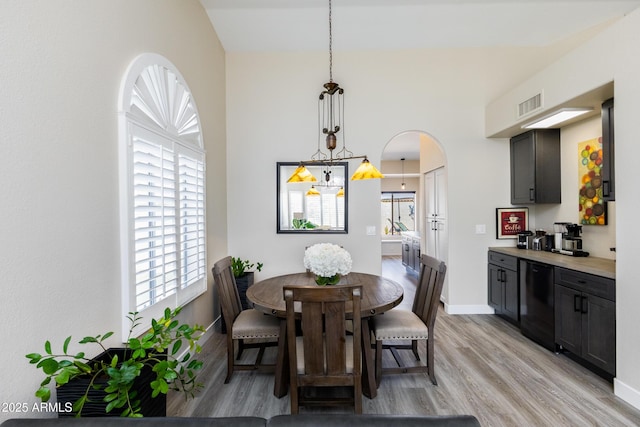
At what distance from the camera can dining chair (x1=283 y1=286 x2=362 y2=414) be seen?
5.85 ft

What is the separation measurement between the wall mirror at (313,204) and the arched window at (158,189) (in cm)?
121

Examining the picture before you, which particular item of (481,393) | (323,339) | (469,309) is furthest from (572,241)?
(323,339)

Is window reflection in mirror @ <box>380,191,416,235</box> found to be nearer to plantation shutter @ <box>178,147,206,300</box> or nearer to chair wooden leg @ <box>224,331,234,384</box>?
plantation shutter @ <box>178,147,206,300</box>

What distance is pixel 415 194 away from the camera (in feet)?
31.6

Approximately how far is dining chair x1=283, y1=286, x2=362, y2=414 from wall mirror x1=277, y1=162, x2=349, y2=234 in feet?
6.93

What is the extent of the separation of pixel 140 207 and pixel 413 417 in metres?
1.99

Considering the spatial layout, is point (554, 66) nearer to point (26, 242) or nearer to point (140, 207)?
point (140, 207)

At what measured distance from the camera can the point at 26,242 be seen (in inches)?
50.2

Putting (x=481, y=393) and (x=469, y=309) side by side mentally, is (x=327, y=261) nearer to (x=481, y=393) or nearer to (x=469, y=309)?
(x=481, y=393)

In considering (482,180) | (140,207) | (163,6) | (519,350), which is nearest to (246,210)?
(140,207)

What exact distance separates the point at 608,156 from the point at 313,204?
9.64 feet

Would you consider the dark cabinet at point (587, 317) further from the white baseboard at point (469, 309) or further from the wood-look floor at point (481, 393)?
the white baseboard at point (469, 309)

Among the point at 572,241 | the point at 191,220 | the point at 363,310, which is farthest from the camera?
the point at 572,241

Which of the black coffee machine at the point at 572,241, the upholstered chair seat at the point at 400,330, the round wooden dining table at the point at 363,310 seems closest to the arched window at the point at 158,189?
the round wooden dining table at the point at 363,310
